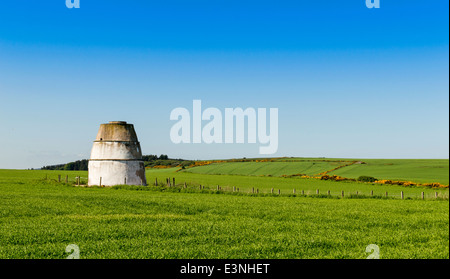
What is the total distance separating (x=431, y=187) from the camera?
6372 centimetres

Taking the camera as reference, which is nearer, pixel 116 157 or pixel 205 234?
pixel 205 234

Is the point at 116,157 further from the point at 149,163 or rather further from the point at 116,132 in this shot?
the point at 149,163

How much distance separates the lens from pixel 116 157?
190ft

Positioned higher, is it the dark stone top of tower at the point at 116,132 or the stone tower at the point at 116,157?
the dark stone top of tower at the point at 116,132

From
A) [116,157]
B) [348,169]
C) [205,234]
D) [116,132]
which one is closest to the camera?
[205,234]

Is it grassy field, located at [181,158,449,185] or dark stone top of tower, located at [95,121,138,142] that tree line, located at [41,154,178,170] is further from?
dark stone top of tower, located at [95,121,138,142]

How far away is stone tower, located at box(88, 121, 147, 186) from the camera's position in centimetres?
5761

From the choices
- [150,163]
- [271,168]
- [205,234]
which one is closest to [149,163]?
[150,163]

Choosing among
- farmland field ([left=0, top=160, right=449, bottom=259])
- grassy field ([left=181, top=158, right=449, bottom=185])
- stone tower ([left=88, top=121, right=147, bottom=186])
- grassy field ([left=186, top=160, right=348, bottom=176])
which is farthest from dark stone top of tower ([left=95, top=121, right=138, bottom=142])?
grassy field ([left=186, top=160, right=348, bottom=176])

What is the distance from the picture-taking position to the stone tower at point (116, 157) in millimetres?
57606

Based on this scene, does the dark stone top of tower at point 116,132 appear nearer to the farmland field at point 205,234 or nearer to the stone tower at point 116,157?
the stone tower at point 116,157

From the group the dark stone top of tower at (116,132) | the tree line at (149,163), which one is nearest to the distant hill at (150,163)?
the tree line at (149,163)
